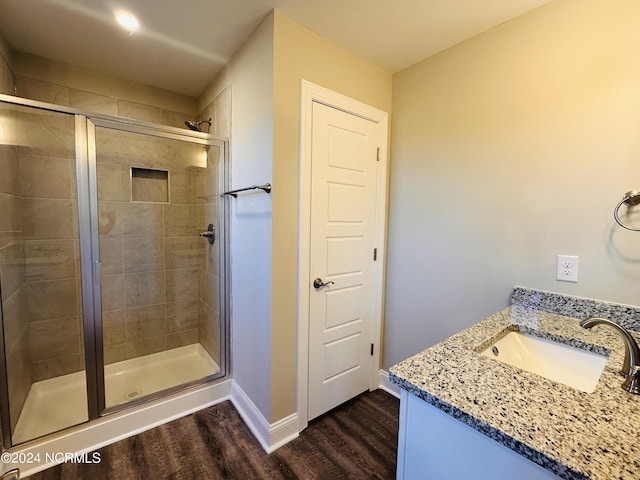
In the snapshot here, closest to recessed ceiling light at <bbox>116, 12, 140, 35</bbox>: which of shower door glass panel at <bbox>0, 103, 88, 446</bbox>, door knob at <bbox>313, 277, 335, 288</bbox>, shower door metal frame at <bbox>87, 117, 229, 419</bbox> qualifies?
shower door metal frame at <bbox>87, 117, 229, 419</bbox>

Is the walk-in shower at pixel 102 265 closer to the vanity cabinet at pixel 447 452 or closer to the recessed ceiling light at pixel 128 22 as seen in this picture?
the recessed ceiling light at pixel 128 22

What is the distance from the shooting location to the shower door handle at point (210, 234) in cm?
234

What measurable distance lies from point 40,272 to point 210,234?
1.18 meters

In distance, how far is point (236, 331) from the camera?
2055mm

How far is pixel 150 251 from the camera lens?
98.5 inches

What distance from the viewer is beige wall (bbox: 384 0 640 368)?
1.22m

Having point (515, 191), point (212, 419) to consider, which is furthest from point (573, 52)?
point (212, 419)

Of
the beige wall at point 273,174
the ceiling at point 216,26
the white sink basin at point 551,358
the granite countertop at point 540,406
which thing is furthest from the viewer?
the beige wall at point 273,174

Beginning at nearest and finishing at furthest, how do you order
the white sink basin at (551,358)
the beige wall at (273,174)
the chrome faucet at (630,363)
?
the chrome faucet at (630,363)
the white sink basin at (551,358)
the beige wall at (273,174)

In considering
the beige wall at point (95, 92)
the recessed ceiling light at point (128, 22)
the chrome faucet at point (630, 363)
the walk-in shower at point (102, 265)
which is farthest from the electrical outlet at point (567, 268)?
the beige wall at point (95, 92)

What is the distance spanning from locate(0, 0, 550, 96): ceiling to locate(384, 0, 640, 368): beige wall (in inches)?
6.5

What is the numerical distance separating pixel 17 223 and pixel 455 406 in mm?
2651

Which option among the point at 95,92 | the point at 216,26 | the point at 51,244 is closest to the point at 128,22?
the point at 216,26

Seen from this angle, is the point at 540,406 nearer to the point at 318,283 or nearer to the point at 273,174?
the point at 318,283
